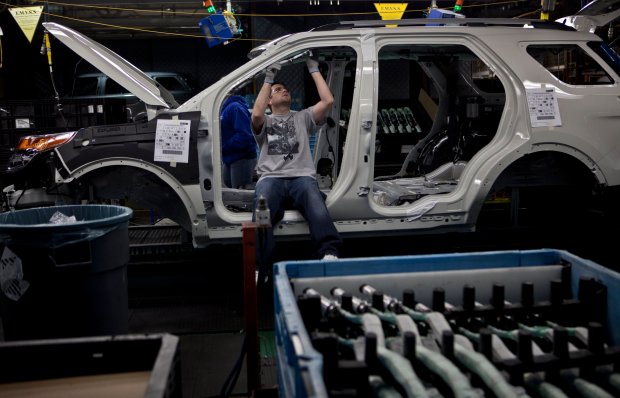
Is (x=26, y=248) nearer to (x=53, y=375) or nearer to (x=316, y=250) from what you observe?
(x=53, y=375)

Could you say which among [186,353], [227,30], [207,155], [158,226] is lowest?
[186,353]

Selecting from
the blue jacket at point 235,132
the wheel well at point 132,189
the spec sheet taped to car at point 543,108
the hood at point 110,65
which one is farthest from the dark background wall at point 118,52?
the spec sheet taped to car at point 543,108

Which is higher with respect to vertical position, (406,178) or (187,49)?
(187,49)

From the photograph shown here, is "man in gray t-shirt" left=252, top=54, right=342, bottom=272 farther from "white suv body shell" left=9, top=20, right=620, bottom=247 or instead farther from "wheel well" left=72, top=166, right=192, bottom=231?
"wheel well" left=72, top=166, right=192, bottom=231

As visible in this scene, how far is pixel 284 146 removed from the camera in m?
4.58

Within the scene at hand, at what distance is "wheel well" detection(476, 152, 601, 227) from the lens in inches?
180

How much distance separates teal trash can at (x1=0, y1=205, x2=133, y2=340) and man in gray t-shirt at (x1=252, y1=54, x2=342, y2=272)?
1838 mm

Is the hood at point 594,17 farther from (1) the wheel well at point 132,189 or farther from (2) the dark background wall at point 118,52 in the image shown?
(2) the dark background wall at point 118,52

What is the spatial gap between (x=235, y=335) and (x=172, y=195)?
1249mm

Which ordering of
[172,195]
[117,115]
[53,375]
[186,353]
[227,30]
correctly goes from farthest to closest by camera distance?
[117,115], [227,30], [172,195], [186,353], [53,375]

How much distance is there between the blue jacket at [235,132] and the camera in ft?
20.1

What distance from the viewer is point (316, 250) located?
407 cm

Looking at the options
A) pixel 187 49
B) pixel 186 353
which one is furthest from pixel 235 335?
pixel 187 49

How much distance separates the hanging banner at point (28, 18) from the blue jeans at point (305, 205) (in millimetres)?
3648
